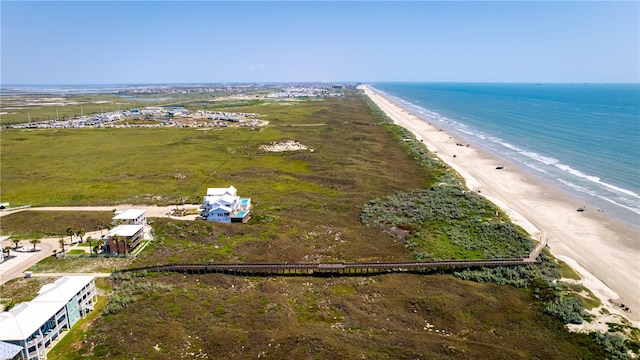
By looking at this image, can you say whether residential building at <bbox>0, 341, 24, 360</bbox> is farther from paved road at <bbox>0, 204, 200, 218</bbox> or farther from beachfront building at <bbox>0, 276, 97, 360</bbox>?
paved road at <bbox>0, 204, 200, 218</bbox>

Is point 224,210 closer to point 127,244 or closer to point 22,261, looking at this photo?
point 127,244

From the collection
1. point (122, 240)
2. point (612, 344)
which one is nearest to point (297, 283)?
point (122, 240)

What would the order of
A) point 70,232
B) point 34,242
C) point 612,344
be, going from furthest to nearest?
point 70,232 < point 34,242 < point 612,344

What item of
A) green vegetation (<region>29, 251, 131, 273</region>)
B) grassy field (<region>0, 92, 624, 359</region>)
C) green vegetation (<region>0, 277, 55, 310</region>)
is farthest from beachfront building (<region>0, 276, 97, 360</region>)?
green vegetation (<region>29, 251, 131, 273</region>)

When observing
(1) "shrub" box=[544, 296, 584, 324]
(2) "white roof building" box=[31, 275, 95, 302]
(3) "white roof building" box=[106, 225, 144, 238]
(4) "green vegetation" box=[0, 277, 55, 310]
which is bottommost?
(1) "shrub" box=[544, 296, 584, 324]

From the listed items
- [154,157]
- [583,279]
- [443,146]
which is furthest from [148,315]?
[443,146]

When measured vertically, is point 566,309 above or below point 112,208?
below
